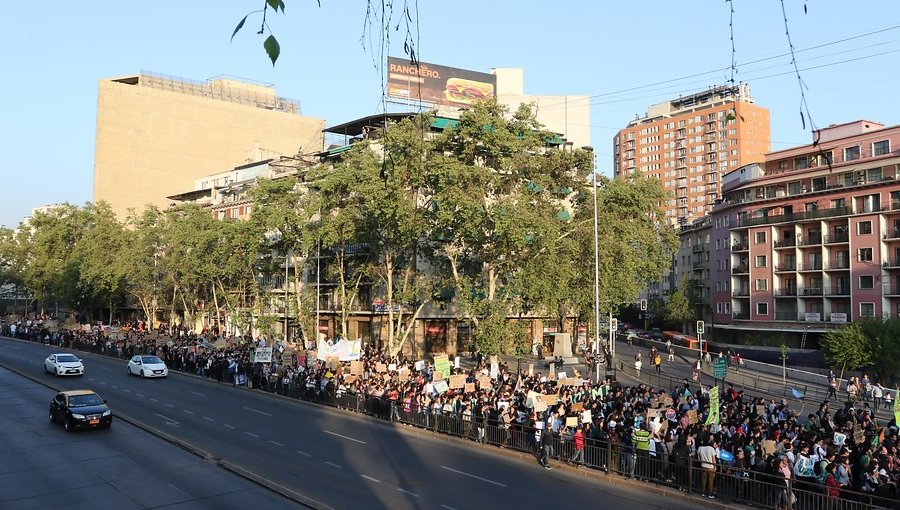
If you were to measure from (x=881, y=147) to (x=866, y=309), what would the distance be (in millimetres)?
14353

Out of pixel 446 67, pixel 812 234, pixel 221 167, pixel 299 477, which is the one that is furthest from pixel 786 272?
pixel 221 167

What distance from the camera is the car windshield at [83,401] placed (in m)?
24.4

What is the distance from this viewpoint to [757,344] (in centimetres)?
6944

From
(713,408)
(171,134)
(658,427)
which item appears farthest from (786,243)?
(171,134)

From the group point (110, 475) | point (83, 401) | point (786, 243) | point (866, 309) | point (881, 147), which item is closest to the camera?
point (110, 475)

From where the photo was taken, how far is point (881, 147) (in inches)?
2387

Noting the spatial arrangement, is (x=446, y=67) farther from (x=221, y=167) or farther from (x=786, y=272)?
(x=221, y=167)

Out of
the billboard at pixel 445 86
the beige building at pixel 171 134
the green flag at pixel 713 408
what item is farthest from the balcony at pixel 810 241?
the beige building at pixel 171 134

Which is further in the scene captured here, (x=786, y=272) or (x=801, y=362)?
(x=786, y=272)

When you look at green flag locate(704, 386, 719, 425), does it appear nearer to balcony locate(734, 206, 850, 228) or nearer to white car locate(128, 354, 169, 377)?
white car locate(128, 354, 169, 377)

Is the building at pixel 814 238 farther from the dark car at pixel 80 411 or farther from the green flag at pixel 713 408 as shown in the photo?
the dark car at pixel 80 411

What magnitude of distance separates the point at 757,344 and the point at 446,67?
1677 inches

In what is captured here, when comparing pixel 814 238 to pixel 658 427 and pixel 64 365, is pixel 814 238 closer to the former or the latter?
pixel 658 427

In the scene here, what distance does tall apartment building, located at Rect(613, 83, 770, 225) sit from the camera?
416 ft
